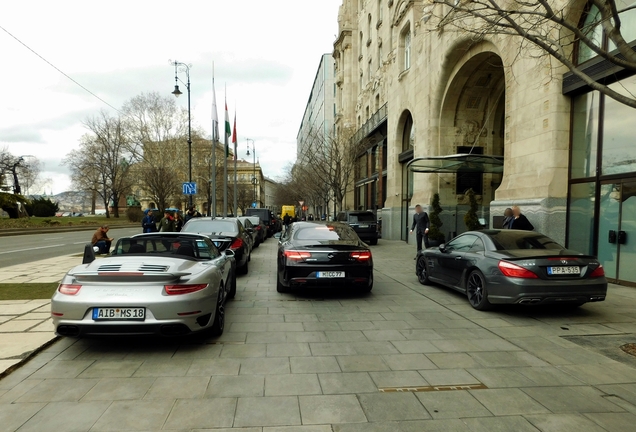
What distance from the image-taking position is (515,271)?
6.06 metres

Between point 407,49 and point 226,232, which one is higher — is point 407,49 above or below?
above

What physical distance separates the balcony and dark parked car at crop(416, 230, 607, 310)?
21.3 meters

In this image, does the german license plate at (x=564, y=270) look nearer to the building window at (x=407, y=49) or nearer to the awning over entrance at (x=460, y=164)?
the awning over entrance at (x=460, y=164)

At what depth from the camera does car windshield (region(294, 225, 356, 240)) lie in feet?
26.9

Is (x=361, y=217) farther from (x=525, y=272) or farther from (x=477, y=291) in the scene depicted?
(x=525, y=272)

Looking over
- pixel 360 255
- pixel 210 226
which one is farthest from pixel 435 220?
pixel 360 255

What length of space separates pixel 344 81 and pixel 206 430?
42738mm

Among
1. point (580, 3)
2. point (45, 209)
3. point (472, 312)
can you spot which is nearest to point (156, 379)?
point (472, 312)

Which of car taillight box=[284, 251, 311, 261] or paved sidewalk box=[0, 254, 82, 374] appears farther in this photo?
car taillight box=[284, 251, 311, 261]

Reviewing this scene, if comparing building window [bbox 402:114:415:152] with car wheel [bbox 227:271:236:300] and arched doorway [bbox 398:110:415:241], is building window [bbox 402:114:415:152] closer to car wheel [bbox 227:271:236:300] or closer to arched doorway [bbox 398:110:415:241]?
arched doorway [bbox 398:110:415:241]

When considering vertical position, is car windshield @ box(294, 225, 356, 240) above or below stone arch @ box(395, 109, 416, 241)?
below

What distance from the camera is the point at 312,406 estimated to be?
333cm

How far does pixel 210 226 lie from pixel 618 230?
386 inches

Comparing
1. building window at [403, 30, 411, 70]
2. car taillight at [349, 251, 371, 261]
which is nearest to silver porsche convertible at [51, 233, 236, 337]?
car taillight at [349, 251, 371, 261]
